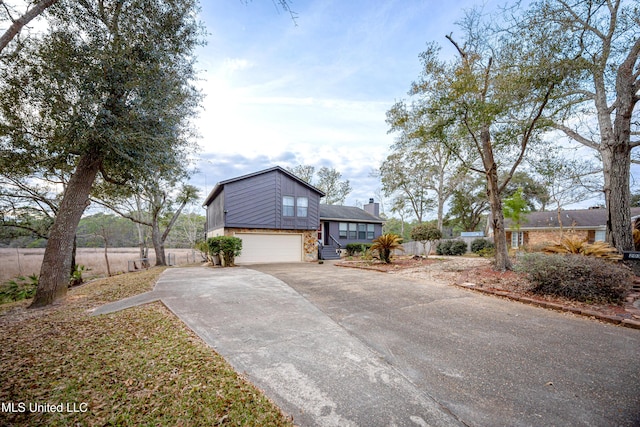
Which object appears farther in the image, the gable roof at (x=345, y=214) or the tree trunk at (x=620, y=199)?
the gable roof at (x=345, y=214)

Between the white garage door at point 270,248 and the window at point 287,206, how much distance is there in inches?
54.3

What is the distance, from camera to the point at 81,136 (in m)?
5.64

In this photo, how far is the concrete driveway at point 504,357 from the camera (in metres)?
2.13

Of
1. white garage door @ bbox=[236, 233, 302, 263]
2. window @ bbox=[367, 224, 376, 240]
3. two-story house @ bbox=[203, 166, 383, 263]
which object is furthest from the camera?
window @ bbox=[367, 224, 376, 240]

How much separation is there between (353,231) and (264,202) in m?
8.70

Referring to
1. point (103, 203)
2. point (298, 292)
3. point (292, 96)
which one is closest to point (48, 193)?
point (103, 203)

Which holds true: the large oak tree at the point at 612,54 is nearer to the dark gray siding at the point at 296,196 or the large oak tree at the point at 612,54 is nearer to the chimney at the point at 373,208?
the dark gray siding at the point at 296,196

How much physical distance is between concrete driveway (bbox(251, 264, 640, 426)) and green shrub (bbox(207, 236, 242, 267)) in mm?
8157

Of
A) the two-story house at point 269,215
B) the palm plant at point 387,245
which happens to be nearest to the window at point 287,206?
the two-story house at point 269,215

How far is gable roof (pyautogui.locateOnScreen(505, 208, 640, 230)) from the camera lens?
20422 mm

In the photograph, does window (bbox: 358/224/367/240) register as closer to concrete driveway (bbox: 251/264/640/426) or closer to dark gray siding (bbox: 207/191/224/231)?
dark gray siding (bbox: 207/191/224/231)

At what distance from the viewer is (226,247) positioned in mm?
12328

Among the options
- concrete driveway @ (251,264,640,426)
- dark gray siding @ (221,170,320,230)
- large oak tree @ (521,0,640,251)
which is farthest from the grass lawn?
dark gray siding @ (221,170,320,230)

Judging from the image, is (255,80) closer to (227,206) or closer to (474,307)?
(227,206)
